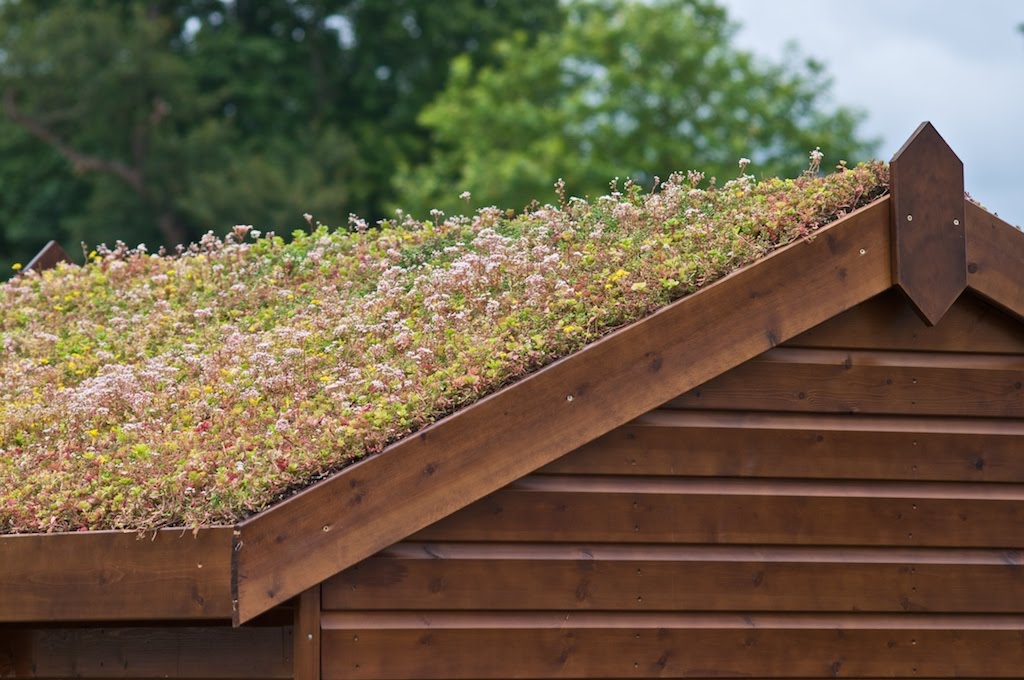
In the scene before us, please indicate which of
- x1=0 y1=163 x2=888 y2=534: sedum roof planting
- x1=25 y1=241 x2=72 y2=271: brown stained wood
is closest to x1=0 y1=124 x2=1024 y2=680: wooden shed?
x1=0 y1=163 x2=888 y2=534: sedum roof planting

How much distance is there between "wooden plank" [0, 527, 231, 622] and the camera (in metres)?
4.71

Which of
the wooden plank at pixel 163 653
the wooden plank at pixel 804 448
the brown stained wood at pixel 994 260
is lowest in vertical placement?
the wooden plank at pixel 163 653

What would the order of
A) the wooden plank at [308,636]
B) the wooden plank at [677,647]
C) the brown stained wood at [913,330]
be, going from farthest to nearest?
the brown stained wood at [913,330] → the wooden plank at [677,647] → the wooden plank at [308,636]

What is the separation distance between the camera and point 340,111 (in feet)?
102

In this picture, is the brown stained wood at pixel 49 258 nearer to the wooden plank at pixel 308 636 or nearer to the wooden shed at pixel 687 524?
the wooden shed at pixel 687 524

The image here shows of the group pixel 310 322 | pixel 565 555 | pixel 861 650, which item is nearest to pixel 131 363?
pixel 310 322

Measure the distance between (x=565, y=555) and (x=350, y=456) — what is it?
0.96 m

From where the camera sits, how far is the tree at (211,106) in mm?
27766

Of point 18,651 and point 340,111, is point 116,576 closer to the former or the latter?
point 18,651

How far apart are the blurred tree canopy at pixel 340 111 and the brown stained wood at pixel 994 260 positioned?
760 inches

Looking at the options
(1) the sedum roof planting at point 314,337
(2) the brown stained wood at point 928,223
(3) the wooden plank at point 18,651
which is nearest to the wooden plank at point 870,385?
(2) the brown stained wood at point 928,223

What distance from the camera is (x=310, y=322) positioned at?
23.4 ft

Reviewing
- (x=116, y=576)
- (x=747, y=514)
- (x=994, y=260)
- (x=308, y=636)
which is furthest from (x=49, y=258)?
(x=994, y=260)

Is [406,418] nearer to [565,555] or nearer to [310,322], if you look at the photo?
[565,555]
